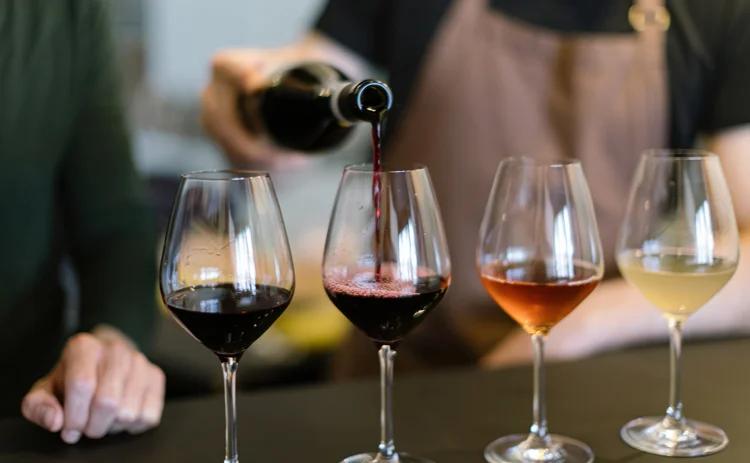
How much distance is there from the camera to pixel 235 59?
1408 mm

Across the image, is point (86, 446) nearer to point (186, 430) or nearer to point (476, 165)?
point (186, 430)

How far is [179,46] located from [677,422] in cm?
270

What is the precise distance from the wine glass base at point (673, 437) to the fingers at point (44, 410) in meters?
0.58

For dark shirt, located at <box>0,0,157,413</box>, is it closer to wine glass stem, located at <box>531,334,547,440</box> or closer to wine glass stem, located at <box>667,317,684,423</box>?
wine glass stem, located at <box>531,334,547,440</box>

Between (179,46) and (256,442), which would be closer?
(256,442)

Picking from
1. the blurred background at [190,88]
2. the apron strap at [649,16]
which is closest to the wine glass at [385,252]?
the apron strap at [649,16]

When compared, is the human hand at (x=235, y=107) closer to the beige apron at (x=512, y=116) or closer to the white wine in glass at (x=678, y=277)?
the beige apron at (x=512, y=116)

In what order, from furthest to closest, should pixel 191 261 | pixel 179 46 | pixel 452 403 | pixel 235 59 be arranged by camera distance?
pixel 179 46, pixel 235 59, pixel 452 403, pixel 191 261

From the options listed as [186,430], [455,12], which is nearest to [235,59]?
[455,12]

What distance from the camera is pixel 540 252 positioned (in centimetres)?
81

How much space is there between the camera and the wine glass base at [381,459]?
0.73 meters

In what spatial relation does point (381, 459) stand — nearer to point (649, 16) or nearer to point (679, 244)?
point (679, 244)

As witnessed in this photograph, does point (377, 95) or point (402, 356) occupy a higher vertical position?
Result: point (377, 95)

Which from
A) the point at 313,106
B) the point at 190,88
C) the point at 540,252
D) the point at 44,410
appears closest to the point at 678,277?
the point at 540,252
